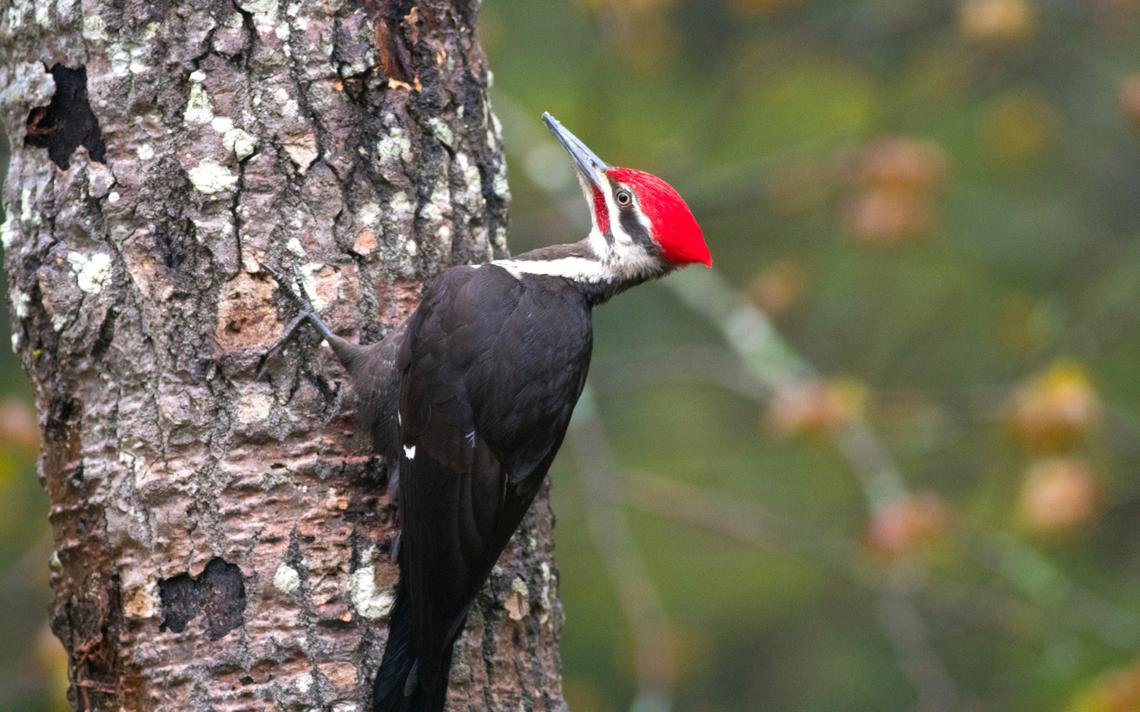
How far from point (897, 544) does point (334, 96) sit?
273 cm

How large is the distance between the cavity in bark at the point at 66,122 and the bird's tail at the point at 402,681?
1.04 metres

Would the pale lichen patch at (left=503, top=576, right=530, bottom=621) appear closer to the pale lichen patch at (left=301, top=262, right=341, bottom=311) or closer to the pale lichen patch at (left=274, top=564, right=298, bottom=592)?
the pale lichen patch at (left=274, top=564, right=298, bottom=592)

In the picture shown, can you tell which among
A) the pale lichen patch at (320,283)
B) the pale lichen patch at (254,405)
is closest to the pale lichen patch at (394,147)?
the pale lichen patch at (320,283)

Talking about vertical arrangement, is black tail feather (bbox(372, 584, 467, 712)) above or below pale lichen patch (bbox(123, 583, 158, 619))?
below

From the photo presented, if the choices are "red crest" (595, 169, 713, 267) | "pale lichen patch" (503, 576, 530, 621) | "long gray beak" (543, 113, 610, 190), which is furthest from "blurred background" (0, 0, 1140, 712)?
"pale lichen patch" (503, 576, 530, 621)

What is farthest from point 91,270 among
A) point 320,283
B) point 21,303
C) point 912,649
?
point 912,649

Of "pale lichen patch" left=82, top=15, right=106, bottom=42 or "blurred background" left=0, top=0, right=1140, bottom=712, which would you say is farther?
"blurred background" left=0, top=0, right=1140, bottom=712

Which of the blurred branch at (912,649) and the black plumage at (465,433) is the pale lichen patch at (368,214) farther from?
the blurred branch at (912,649)

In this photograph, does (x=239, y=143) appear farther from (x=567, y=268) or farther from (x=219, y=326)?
(x=567, y=268)

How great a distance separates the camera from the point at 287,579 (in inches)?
93.4


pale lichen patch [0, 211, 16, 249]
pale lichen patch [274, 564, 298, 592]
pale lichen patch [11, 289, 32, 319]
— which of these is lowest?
pale lichen patch [274, 564, 298, 592]

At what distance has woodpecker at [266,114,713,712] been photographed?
240 cm

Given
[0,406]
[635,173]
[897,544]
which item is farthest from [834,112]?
[0,406]

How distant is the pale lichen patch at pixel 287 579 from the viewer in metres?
2.37
